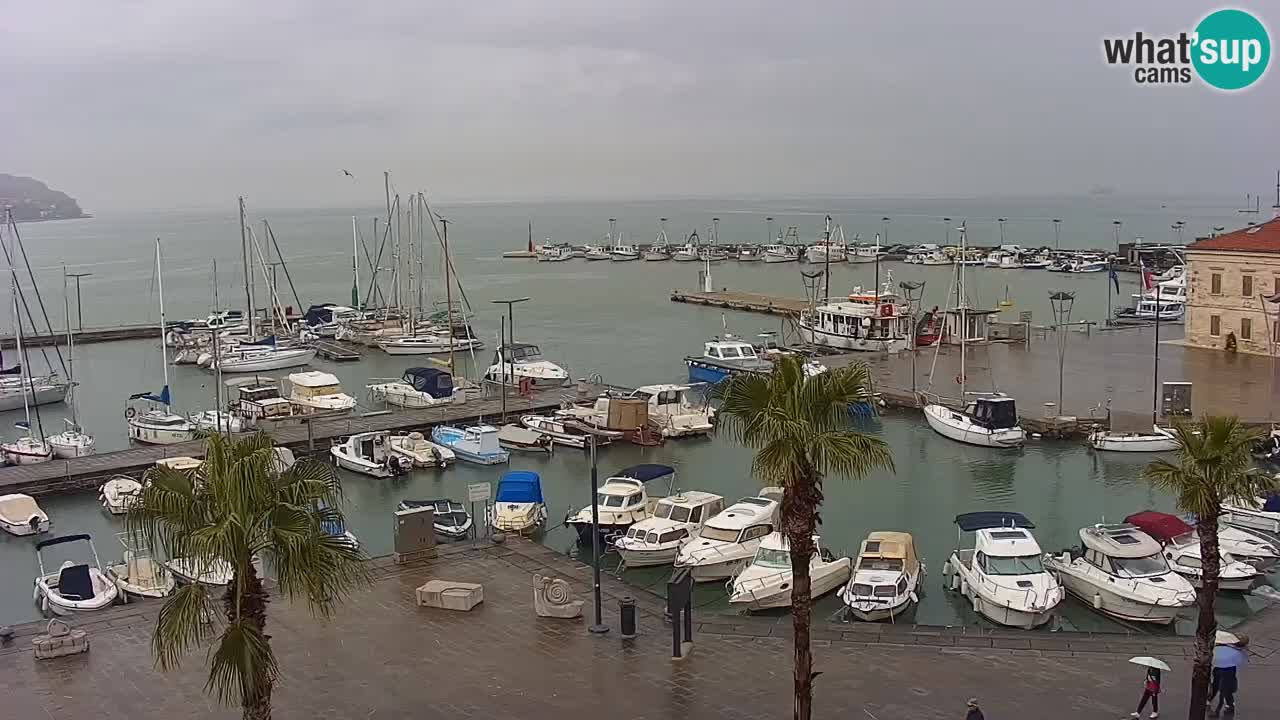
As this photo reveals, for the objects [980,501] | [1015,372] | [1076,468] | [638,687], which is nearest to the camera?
[638,687]

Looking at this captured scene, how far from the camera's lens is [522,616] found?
17.2 metres

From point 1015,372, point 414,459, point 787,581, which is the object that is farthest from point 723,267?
point 787,581

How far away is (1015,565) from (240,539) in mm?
14401

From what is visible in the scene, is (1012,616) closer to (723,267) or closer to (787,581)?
(787,581)

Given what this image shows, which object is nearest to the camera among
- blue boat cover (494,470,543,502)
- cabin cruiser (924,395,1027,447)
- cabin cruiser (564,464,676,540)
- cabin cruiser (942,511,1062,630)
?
cabin cruiser (942,511,1062,630)

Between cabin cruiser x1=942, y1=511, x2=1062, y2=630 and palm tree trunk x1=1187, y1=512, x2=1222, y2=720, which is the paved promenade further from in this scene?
cabin cruiser x1=942, y1=511, x2=1062, y2=630

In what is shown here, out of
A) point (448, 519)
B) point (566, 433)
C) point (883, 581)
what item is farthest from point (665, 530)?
point (566, 433)

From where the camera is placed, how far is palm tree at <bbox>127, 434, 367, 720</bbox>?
9.36m

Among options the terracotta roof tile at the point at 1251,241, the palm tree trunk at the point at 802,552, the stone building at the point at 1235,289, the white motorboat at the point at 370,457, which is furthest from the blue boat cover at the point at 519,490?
the terracotta roof tile at the point at 1251,241

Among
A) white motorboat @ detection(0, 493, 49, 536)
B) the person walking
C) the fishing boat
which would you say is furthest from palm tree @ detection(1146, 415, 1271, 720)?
white motorboat @ detection(0, 493, 49, 536)

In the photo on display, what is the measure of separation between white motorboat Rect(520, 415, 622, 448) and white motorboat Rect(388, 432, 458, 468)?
3.30m

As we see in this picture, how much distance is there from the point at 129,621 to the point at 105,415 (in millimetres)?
32060

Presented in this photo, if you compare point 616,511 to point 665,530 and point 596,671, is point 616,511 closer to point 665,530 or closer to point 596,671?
point 665,530

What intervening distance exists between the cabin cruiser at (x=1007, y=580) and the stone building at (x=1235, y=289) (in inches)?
1114
